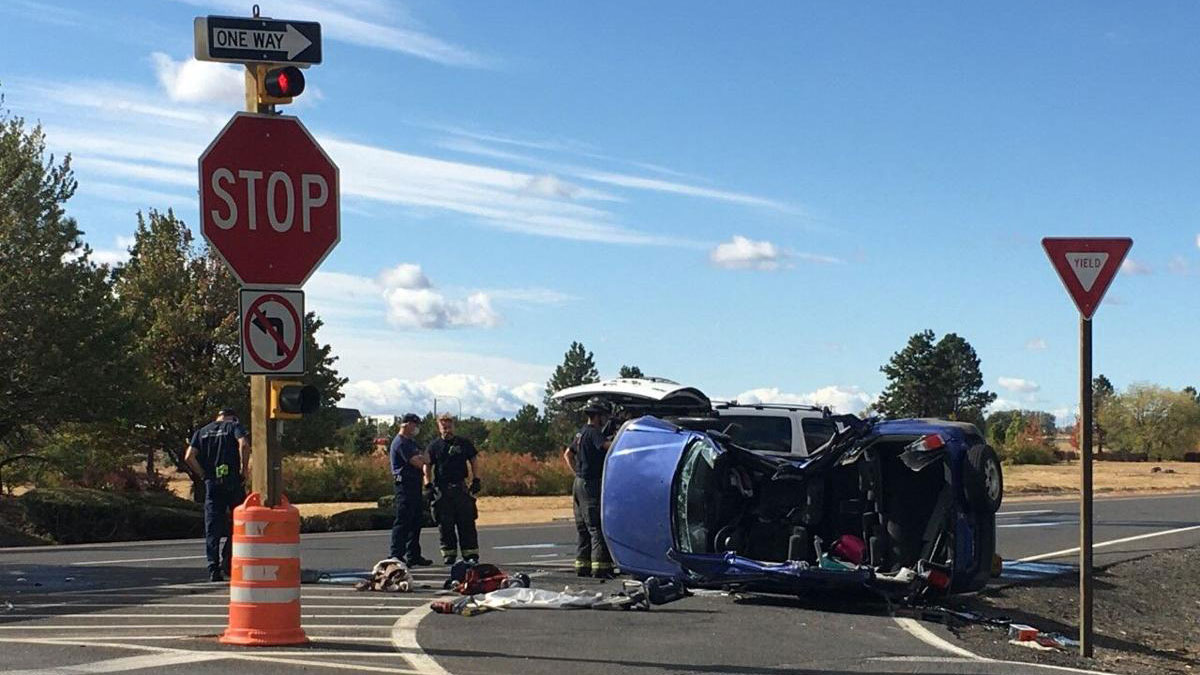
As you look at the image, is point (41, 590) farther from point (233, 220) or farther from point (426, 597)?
point (233, 220)

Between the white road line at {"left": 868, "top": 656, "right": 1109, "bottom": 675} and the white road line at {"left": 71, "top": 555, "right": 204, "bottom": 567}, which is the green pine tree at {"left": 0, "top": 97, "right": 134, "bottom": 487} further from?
the white road line at {"left": 868, "top": 656, "right": 1109, "bottom": 675}

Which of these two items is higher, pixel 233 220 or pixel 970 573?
pixel 233 220

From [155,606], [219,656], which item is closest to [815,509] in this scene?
[219,656]

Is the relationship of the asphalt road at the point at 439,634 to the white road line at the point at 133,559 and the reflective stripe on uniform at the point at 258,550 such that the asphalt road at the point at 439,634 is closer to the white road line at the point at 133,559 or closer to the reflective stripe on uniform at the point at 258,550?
the reflective stripe on uniform at the point at 258,550

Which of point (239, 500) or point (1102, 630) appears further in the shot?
point (239, 500)

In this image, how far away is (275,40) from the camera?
32.7 feet

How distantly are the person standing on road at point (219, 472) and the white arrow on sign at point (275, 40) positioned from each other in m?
5.61

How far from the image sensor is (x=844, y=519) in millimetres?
12461

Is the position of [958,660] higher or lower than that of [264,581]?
lower

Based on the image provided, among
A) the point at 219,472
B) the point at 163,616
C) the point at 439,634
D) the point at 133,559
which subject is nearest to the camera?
the point at 439,634

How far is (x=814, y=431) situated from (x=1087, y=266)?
8.65 meters

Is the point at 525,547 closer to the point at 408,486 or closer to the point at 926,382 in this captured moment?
the point at 408,486

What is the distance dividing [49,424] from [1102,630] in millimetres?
28936

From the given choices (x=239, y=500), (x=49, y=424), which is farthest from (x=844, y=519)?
(x=49, y=424)
